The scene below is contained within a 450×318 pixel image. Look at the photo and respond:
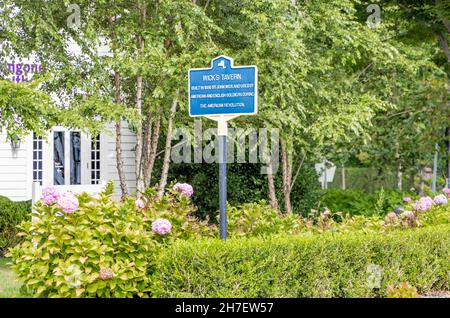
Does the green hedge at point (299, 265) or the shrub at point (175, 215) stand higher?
the shrub at point (175, 215)

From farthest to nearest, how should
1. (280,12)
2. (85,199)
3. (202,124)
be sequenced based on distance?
(202,124) < (280,12) < (85,199)

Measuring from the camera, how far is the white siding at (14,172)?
1986 cm

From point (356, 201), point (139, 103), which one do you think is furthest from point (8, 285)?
point (356, 201)

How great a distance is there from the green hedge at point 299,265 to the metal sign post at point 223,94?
2.03ft

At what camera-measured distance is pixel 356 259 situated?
909 cm

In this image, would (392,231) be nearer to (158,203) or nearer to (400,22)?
(158,203)

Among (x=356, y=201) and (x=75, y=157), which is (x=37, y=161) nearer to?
(x=75, y=157)

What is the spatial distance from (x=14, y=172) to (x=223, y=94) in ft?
39.7

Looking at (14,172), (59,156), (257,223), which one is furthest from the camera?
(59,156)

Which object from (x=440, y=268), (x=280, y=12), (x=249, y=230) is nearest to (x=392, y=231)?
(x=440, y=268)

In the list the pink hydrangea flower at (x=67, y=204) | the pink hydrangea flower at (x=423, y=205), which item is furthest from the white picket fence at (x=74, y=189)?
the pink hydrangea flower at (x=423, y=205)

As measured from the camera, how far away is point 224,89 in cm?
883

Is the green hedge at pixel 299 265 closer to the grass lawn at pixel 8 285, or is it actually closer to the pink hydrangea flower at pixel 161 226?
the pink hydrangea flower at pixel 161 226
